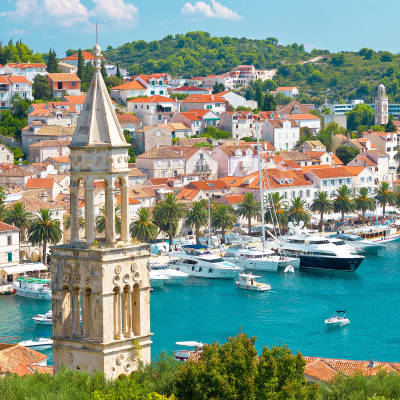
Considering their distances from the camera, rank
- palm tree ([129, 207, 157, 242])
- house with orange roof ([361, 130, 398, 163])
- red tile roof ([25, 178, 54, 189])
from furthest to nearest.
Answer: house with orange roof ([361, 130, 398, 163]) < red tile roof ([25, 178, 54, 189]) < palm tree ([129, 207, 157, 242])

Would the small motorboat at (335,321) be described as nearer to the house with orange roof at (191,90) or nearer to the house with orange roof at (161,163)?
the house with orange roof at (161,163)

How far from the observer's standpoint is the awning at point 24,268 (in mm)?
71675

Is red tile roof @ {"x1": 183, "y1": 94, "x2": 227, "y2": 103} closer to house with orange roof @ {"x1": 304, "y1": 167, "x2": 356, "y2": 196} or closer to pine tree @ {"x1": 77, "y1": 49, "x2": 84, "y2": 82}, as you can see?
pine tree @ {"x1": 77, "y1": 49, "x2": 84, "y2": 82}

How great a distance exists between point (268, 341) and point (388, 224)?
50.8 meters

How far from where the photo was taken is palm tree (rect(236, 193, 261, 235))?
90.4 m

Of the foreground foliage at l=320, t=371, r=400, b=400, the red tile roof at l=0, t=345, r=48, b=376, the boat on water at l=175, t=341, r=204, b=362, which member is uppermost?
the foreground foliage at l=320, t=371, r=400, b=400

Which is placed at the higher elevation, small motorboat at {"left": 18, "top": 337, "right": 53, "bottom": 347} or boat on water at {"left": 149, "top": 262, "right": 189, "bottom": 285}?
boat on water at {"left": 149, "top": 262, "right": 189, "bottom": 285}

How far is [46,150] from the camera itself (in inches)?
4237

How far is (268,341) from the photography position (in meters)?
55.7

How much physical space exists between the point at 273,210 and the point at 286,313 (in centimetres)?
2941

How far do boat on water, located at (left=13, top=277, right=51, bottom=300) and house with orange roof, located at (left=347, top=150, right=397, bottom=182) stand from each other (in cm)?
6262

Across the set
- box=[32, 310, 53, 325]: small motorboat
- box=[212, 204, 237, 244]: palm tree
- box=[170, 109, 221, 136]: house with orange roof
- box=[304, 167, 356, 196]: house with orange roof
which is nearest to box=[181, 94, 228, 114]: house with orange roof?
box=[170, 109, 221, 136]: house with orange roof

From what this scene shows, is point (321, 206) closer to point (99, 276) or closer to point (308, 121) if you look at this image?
point (308, 121)

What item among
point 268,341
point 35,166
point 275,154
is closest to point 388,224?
point 275,154
